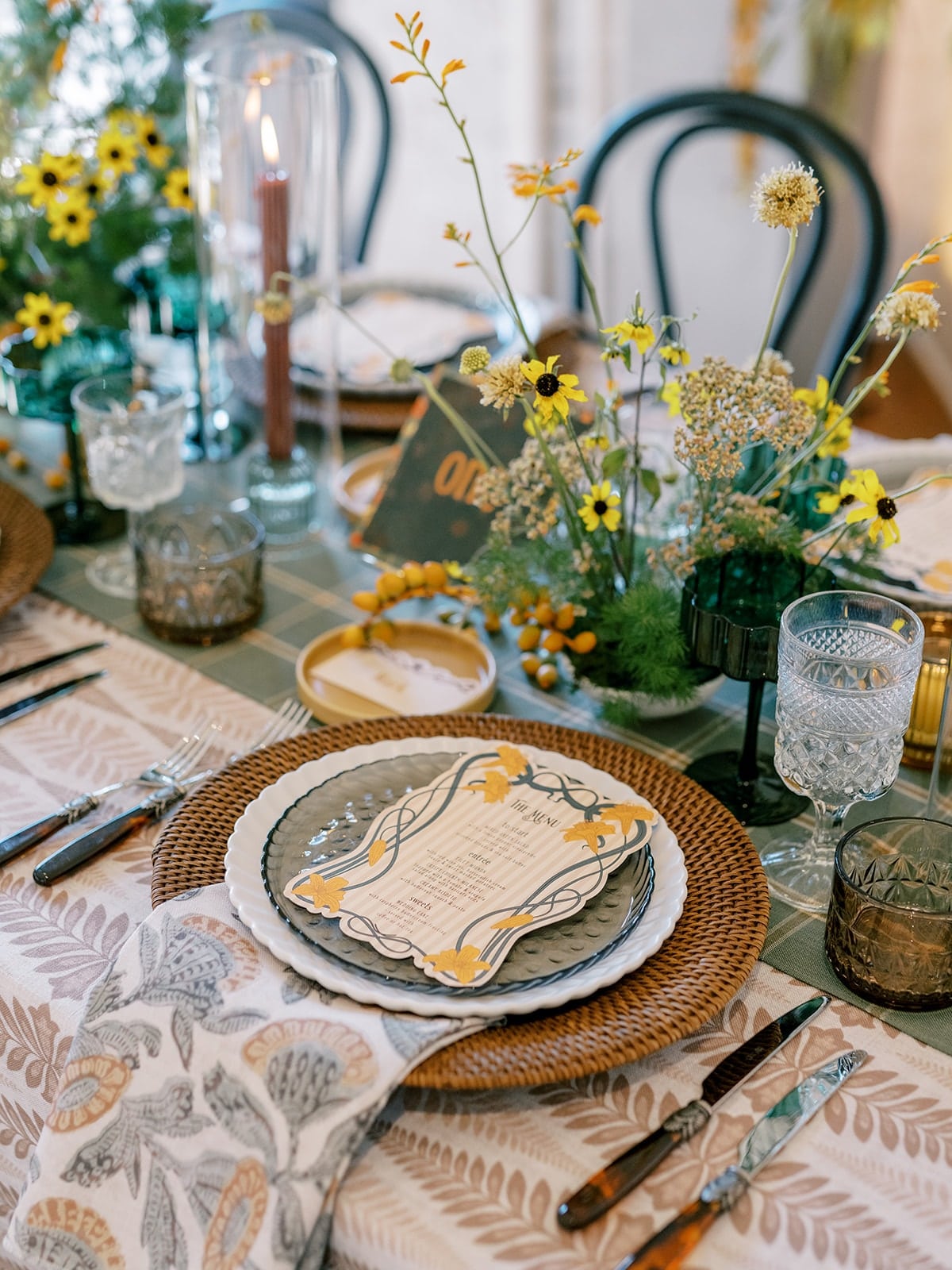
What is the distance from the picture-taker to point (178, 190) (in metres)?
1.59

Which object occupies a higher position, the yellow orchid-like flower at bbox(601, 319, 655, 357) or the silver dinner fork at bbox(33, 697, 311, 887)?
the yellow orchid-like flower at bbox(601, 319, 655, 357)

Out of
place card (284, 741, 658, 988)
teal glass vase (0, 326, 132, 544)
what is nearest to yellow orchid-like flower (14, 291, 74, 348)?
teal glass vase (0, 326, 132, 544)

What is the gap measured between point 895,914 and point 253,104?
41.6 inches

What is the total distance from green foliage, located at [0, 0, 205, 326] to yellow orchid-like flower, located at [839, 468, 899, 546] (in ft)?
3.37

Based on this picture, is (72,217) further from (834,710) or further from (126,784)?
(834,710)

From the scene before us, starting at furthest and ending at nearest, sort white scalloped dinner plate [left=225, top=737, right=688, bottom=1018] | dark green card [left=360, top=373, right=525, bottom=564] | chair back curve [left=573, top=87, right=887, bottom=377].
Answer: chair back curve [left=573, top=87, right=887, bottom=377] < dark green card [left=360, top=373, right=525, bottom=564] < white scalloped dinner plate [left=225, top=737, right=688, bottom=1018]

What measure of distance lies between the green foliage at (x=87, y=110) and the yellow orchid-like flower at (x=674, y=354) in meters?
0.87

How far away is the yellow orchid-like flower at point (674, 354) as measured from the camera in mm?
996

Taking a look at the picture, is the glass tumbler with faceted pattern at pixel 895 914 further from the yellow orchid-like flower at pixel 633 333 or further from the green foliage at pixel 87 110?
the green foliage at pixel 87 110

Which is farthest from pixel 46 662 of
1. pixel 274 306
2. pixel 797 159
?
pixel 797 159

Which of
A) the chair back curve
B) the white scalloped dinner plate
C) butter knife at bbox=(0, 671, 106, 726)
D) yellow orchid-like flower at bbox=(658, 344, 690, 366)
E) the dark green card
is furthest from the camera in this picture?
the chair back curve

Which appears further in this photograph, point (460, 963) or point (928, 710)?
point (928, 710)

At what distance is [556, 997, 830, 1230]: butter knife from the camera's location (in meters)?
0.69

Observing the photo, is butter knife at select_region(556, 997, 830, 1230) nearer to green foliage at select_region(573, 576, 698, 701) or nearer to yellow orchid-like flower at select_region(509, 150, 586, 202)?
green foliage at select_region(573, 576, 698, 701)
